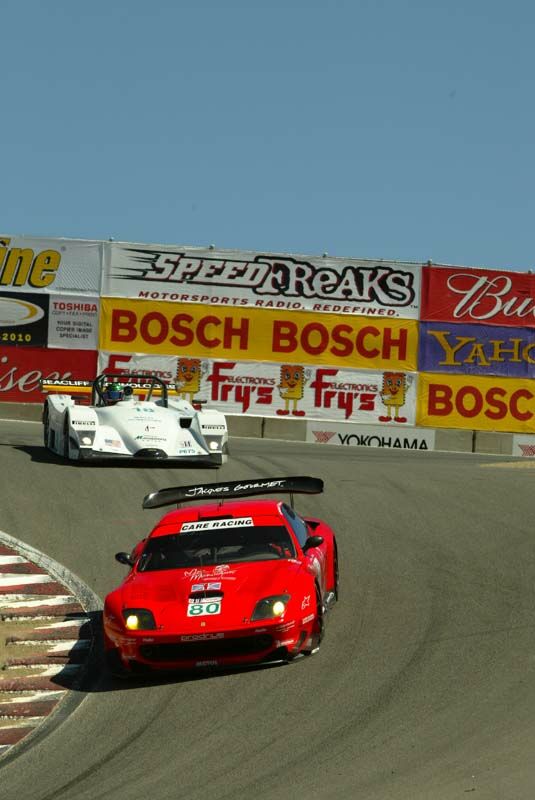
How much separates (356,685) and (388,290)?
25.0m

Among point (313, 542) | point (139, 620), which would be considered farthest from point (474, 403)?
point (139, 620)

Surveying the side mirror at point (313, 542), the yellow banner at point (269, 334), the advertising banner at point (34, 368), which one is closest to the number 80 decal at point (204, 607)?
the side mirror at point (313, 542)

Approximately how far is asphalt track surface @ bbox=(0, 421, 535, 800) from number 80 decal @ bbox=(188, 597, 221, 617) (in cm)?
49

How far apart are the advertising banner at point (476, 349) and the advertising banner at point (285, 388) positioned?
110 cm

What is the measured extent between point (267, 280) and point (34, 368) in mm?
6395

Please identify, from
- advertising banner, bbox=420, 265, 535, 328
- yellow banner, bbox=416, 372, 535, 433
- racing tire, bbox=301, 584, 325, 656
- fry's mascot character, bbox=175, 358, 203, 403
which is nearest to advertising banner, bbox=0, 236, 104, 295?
fry's mascot character, bbox=175, 358, 203, 403

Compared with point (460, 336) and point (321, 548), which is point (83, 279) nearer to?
point (460, 336)

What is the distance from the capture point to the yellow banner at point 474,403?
33.1 m

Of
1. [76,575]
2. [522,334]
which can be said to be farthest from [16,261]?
[76,575]

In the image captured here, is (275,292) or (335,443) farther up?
(275,292)

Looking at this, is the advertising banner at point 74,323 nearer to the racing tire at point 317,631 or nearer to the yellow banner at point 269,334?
the yellow banner at point 269,334

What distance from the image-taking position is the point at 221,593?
388 inches

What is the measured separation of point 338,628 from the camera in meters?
10.8

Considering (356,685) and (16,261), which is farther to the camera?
(16,261)
